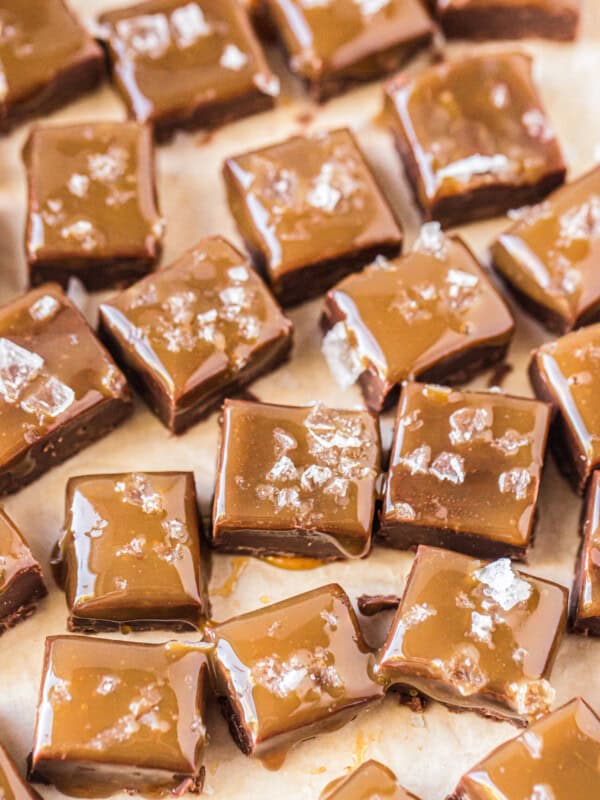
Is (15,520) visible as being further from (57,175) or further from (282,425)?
(57,175)

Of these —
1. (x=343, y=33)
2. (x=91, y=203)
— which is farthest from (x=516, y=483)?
(x=343, y=33)

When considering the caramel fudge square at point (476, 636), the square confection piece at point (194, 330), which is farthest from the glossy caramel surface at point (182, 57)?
the caramel fudge square at point (476, 636)

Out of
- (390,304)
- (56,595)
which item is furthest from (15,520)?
(390,304)

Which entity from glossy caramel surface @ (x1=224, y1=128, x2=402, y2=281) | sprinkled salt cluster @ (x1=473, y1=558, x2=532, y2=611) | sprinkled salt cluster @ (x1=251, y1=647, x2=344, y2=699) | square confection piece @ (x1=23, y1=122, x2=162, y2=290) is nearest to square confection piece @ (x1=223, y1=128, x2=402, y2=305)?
glossy caramel surface @ (x1=224, y1=128, x2=402, y2=281)

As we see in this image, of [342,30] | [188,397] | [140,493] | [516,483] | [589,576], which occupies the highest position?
[342,30]

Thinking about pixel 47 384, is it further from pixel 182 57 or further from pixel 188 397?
pixel 182 57

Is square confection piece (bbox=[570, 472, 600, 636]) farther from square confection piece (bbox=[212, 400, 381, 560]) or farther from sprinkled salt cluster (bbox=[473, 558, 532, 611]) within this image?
square confection piece (bbox=[212, 400, 381, 560])

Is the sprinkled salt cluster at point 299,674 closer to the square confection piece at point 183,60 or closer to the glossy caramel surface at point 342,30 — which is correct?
the square confection piece at point 183,60
